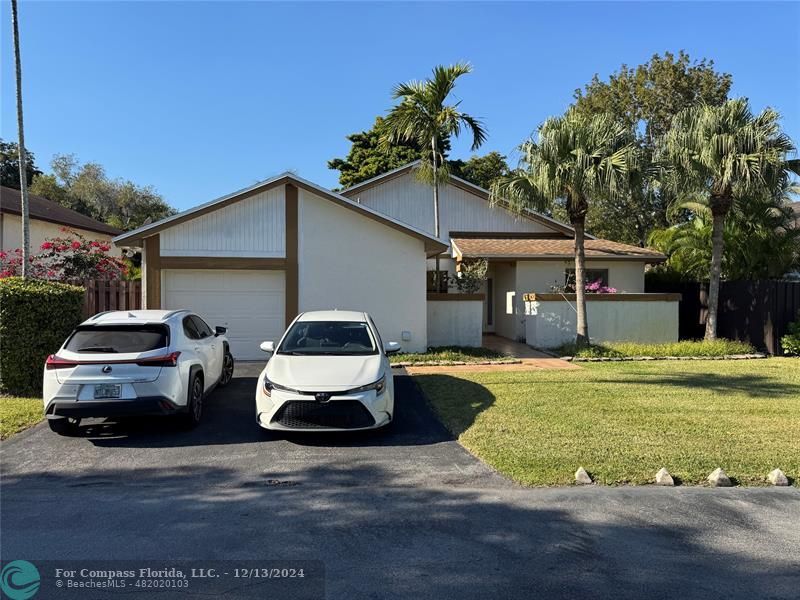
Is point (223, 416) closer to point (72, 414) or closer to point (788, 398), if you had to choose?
point (72, 414)

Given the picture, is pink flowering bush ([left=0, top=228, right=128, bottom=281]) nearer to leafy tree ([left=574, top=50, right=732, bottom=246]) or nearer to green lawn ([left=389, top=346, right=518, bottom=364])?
green lawn ([left=389, top=346, right=518, bottom=364])

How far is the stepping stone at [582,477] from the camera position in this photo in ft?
18.2

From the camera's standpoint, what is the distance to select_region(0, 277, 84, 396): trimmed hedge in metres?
9.14

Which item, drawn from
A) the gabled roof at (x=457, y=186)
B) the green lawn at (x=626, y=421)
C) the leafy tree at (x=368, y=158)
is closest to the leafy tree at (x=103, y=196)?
the leafy tree at (x=368, y=158)

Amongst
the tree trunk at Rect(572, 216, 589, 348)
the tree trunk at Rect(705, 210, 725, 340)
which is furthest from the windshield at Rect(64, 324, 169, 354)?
the tree trunk at Rect(705, 210, 725, 340)

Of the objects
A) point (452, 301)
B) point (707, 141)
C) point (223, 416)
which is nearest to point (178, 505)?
point (223, 416)

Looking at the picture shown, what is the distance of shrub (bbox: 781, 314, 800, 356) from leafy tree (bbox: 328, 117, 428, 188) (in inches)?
896

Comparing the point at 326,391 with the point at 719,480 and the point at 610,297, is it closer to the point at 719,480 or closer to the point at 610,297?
the point at 719,480

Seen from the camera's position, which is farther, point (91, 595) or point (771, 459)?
point (771, 459)

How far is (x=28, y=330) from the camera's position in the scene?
30.3 feet

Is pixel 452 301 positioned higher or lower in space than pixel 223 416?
higher

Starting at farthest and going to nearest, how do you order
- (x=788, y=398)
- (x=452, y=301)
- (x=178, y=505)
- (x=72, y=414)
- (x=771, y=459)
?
(x=452, y=301) → (x=788, y=398) → (x=72, y=414) → (x=771, y=459) → (x=178, y=505)

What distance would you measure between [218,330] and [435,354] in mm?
5734

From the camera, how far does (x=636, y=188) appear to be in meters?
14.0
